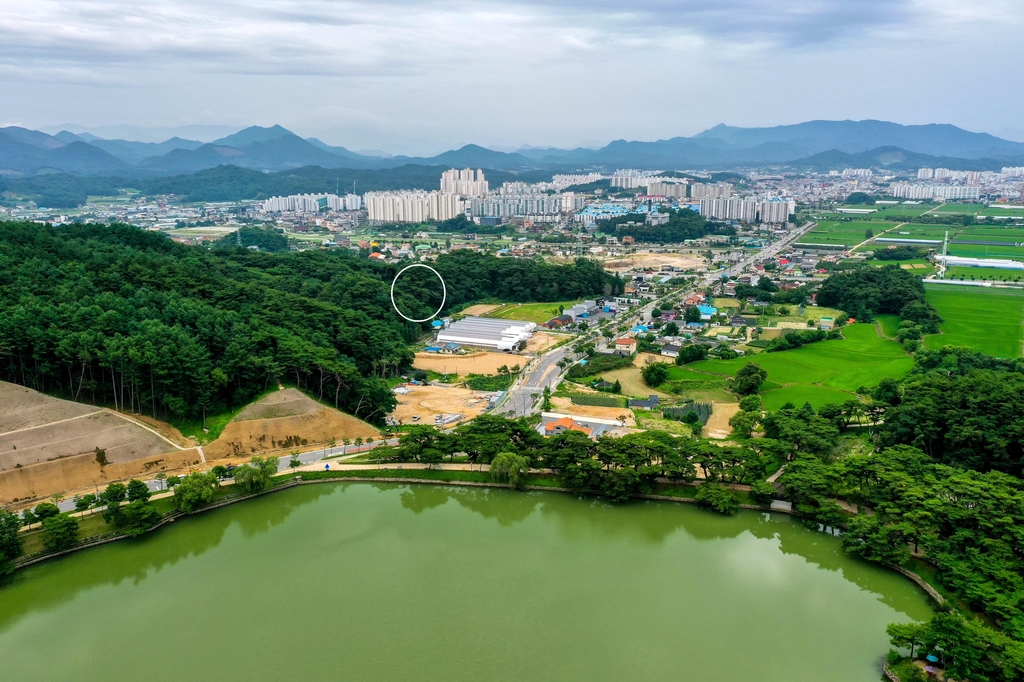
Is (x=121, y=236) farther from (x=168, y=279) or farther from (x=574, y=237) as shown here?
(x=574, y=237)

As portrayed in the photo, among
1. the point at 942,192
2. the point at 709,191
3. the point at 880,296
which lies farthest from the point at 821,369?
the point at 942,192

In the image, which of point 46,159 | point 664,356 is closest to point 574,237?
point 664,356

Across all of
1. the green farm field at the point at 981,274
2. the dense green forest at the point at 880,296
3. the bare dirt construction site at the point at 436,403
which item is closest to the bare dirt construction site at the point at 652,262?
the dense green forest at the point at 880,296

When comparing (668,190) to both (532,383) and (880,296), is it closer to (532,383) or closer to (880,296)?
(880,296)

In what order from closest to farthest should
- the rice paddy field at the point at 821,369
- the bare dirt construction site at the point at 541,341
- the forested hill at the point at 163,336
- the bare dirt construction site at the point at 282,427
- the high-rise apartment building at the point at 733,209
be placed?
the forested hill at the point at 163,336 → the bare dirt construction site at the point at 282,427 → the rice paddy field at the point at 821,369 → the bare dirt construction site at the point at 541,341 → the high-rise apartment building at the point at 733,209

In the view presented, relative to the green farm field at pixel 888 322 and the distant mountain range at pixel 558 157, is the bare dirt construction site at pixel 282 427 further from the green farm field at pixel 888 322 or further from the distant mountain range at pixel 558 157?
the distant mountain range at pixel 558 157

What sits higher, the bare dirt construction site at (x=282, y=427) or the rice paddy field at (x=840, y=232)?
the rice paddy field at (x=840, y=232)
